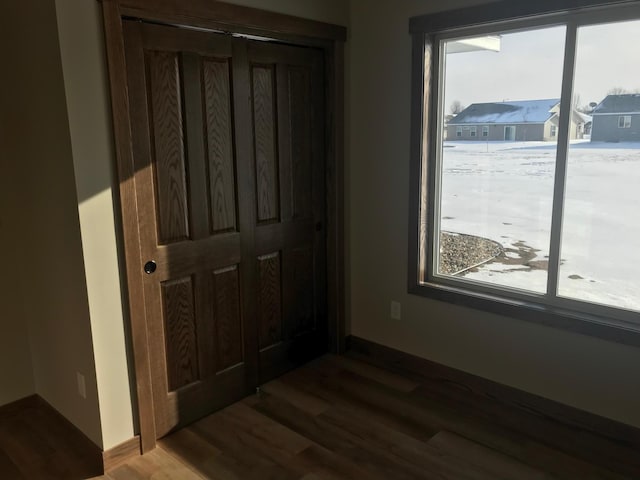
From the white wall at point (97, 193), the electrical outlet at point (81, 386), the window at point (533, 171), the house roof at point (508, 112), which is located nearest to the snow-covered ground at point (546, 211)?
the window at point (533, 171)

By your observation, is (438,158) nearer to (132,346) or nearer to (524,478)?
(524,478)

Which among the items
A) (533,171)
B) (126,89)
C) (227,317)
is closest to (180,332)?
(227,317)

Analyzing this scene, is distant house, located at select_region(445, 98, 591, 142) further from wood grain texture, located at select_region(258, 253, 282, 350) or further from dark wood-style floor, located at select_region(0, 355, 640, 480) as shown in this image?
dark wood-style floor, located at select_region(0, 355, 640, 480)

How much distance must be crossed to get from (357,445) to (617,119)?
6.52ft

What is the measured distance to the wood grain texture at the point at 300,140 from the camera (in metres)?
3.12

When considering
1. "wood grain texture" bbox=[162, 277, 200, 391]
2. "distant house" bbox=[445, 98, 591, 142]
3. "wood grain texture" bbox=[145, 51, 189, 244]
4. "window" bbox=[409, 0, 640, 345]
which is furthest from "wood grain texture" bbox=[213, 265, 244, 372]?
"distant house" bbox=[445, 98, 591, 142]

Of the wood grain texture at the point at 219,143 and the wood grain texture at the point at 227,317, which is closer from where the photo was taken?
the wood grain texture at the point at 219,143

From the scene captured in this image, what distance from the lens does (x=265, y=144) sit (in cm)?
299

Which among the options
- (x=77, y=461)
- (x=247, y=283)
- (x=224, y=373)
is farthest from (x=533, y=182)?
(x=77, y=461)

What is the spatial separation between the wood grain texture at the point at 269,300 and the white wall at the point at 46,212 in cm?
103

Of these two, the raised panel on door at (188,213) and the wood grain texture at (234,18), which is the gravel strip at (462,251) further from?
the wood grain texture at (234,18)

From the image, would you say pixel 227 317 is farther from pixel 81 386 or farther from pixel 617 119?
pixel 617 119

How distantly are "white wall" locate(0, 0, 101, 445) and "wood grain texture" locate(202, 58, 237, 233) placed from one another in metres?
0.71

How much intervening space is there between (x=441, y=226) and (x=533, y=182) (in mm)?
625
